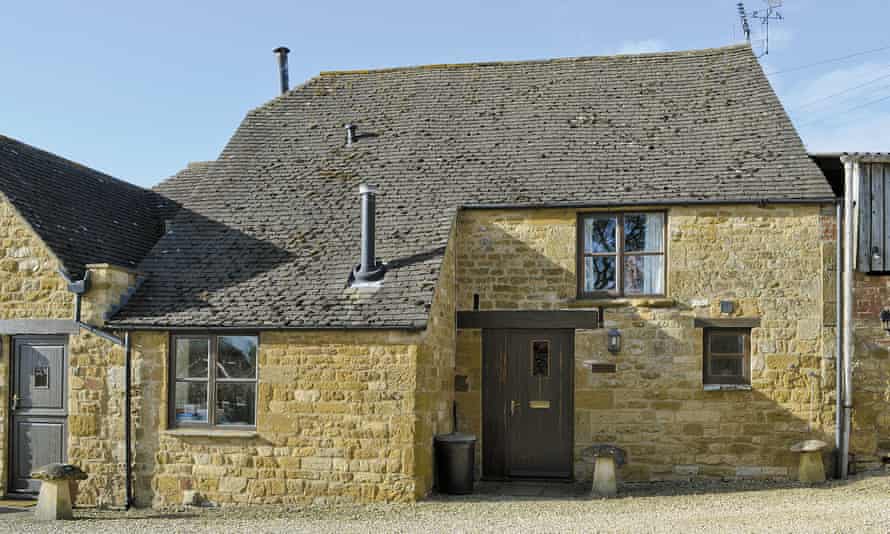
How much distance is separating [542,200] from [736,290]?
10.7ft

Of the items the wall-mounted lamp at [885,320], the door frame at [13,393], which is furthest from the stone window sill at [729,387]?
the door frame at [13,393]

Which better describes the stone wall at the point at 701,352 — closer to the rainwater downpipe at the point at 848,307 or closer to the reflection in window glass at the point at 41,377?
the rainwater downpipe at the point at 848,307

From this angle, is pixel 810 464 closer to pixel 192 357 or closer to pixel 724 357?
pixel 724 357

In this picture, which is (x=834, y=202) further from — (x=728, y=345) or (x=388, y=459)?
(x=388, y=459)

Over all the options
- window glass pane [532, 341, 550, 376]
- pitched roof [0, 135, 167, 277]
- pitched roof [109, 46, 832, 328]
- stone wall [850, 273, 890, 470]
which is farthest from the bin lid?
pitched roof [0, 135, 167, 277]

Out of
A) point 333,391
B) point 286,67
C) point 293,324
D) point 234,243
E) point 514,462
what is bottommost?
point 514,462

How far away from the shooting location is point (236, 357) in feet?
44.1

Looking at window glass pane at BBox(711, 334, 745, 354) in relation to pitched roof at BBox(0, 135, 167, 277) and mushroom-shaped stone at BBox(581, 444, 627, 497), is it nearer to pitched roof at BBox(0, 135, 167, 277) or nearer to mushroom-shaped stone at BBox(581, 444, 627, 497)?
mushroom-shaped stone at BBox(581, 444, 627, 497)

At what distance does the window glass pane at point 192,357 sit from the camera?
13555mm

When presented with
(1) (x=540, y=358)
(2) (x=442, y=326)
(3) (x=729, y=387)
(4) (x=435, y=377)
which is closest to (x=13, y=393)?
(4) (x=435, y=377)

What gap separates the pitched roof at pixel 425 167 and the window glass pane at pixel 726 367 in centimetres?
244

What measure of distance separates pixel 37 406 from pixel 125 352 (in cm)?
164

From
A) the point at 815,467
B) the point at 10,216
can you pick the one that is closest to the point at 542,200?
the point at 815,467

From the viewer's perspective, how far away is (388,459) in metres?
12.5
